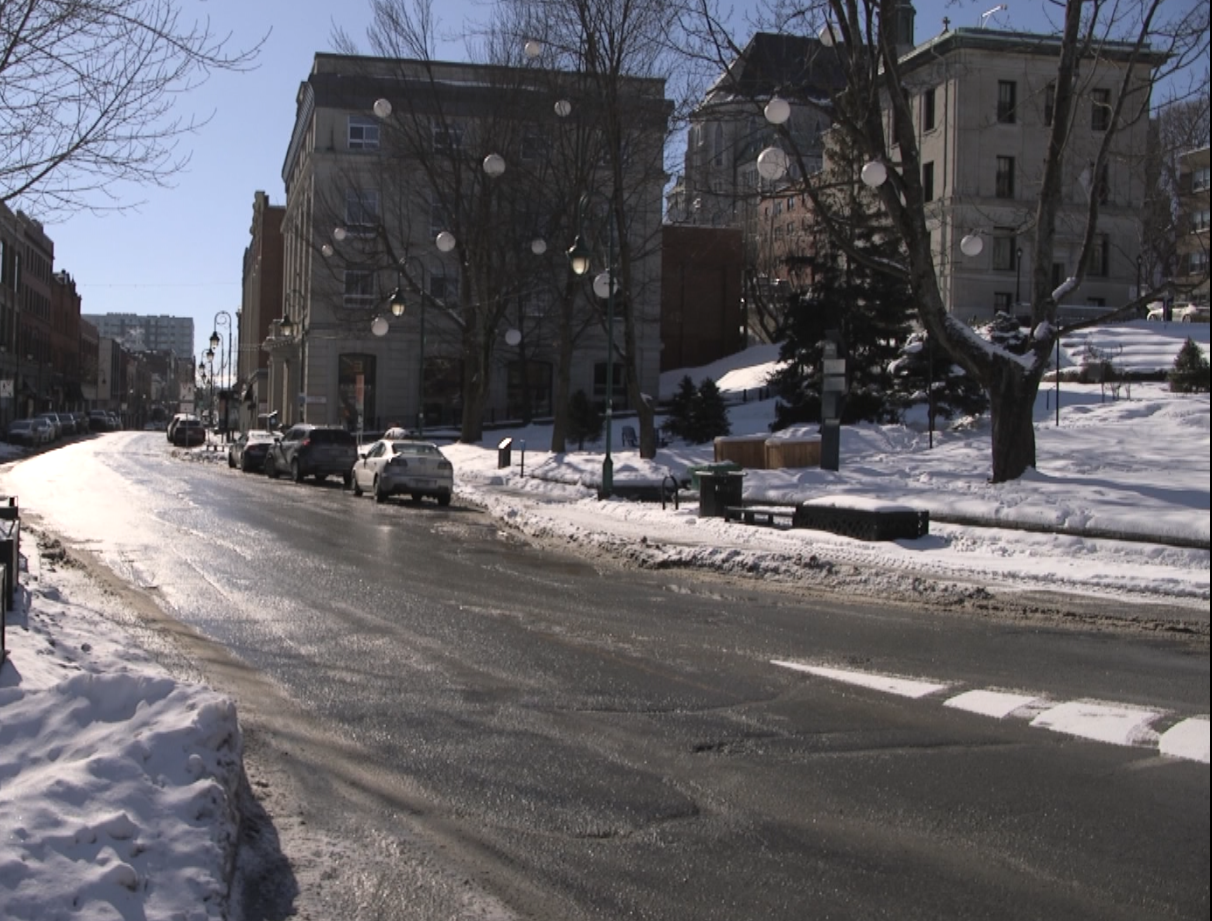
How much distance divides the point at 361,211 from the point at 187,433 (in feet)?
78.2

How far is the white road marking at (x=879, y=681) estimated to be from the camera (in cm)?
874

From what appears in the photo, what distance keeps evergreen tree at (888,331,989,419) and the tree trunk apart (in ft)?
45.1

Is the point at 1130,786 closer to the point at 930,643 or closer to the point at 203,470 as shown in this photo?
the point at 930,643

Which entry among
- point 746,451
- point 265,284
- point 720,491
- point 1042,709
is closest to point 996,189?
point 746,451

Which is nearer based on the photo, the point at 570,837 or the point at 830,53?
the point at 570,837

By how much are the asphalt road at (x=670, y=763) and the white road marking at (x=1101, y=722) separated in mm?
211

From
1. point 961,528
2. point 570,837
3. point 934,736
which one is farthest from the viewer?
point 961,528

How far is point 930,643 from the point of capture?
10.7 meters

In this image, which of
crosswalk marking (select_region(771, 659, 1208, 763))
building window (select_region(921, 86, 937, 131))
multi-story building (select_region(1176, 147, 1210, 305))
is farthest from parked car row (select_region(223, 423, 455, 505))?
building window (select_region(921, 86, 937, 131))

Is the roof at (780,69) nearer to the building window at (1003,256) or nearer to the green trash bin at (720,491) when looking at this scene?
the green trash bin at (720,491)

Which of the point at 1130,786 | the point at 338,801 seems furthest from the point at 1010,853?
the point at 338,801

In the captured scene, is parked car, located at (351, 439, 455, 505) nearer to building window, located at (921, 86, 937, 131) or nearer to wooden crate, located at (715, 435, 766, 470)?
wooden crate, located at (715, 435, 766, 470)

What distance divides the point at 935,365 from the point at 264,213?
237 ft

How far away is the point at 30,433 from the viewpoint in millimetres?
58406
